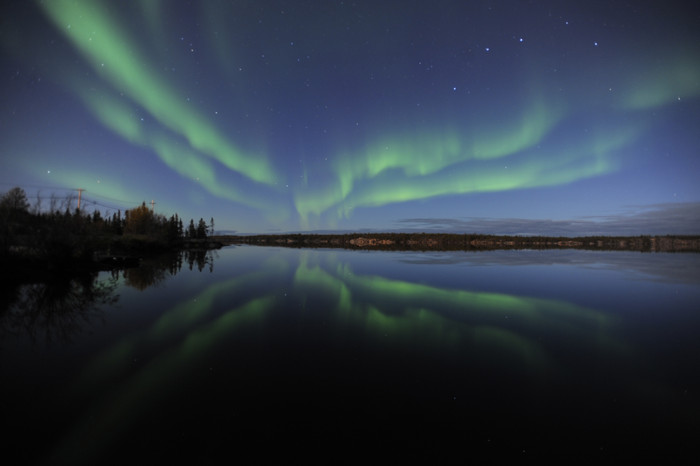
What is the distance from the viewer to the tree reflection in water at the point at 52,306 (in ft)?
33.1

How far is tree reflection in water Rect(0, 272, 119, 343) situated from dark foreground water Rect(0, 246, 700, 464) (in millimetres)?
117

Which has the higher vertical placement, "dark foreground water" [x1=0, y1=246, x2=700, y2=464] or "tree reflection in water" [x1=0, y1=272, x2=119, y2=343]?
"tree reflection in water" [x1=0, y1=272, x2=119, y2=343]

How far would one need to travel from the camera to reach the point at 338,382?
6.72 metres

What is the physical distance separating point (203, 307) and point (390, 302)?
30.0ft

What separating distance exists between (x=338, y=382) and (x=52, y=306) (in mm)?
14396

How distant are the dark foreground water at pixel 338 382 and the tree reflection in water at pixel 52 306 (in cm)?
12

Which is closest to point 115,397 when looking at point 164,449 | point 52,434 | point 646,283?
point 52,434

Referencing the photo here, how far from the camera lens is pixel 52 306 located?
13180 millimetres

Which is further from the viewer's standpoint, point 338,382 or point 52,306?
point 52,306

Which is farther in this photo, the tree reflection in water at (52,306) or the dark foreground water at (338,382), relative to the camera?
the tree reflection in water at (52,306)

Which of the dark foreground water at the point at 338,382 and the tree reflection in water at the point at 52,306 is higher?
the tree reflection in water at the point at 52,306

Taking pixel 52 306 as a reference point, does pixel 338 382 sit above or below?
below

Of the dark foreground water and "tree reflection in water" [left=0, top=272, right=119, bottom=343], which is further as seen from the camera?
"tree reflection in water" [left=0, top=272, right=119, bottom=343]

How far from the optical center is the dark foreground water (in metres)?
4.75
